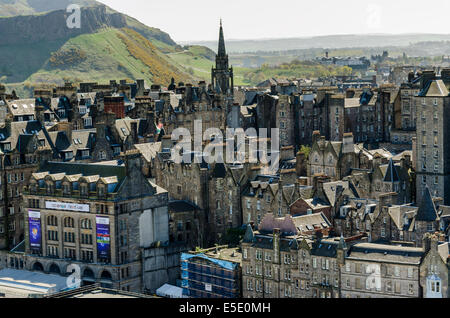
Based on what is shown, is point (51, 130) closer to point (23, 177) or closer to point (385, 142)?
point (23, 177)

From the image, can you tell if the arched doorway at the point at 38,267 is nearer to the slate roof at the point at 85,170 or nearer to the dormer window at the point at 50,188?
the dormer window at the point at 50,188

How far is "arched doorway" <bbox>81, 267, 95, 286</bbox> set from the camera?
114894 mm

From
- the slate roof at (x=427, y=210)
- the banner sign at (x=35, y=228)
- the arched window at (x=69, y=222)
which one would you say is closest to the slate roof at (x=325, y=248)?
the slate roof at (x=427, y=210)

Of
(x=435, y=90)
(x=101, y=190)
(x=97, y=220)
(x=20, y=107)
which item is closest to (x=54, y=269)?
(x=97, y=220)

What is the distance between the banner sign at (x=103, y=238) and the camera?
11425 cm

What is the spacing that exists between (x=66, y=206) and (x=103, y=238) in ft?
20.1

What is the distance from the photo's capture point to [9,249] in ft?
418

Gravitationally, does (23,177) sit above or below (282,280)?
above

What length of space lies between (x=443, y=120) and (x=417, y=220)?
1949 centimetres

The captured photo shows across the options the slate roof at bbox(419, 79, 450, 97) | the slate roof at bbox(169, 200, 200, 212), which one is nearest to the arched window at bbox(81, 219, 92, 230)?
the slate roof at bbox(169, 200, 200, 212)

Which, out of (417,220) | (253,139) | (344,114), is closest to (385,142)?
(344,114)

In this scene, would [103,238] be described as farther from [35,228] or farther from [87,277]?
[35,228]

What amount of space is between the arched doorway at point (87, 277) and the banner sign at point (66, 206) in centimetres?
670

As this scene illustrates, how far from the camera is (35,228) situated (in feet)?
395
